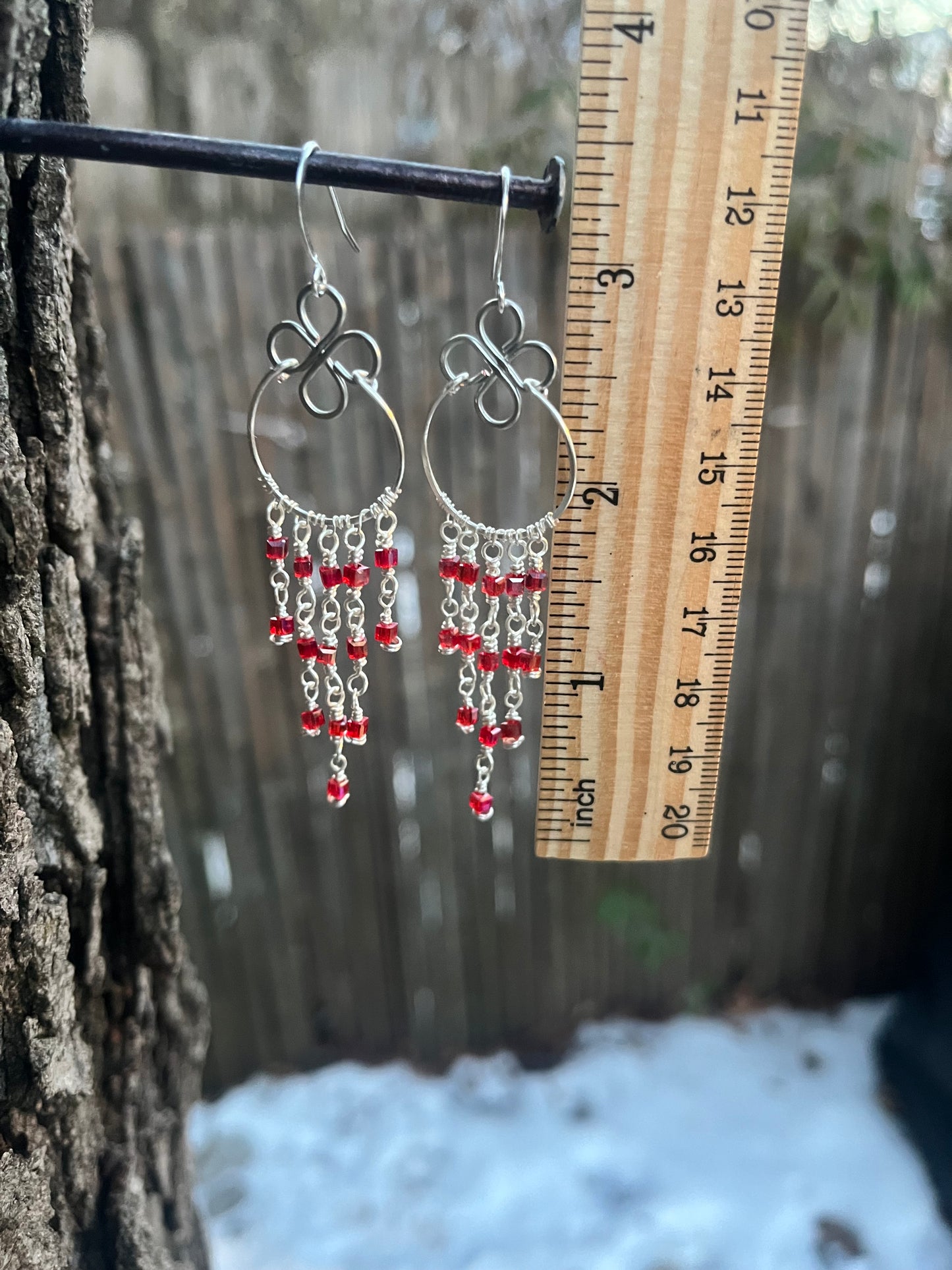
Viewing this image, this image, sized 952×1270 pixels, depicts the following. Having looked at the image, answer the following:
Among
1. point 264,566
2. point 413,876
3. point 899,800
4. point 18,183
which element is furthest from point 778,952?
point 18,183

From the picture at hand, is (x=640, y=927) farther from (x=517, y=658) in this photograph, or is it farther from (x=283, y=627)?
(x=283, y=627)

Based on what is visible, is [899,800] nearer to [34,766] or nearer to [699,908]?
[699,908]

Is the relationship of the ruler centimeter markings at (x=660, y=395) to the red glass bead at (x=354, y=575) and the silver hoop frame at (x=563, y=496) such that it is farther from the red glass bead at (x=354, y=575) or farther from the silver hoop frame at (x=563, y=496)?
the red glass bead at (x=354, y=575)

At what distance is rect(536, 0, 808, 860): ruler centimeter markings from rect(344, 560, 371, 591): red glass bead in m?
0.21

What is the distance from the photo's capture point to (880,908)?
7.57 ft

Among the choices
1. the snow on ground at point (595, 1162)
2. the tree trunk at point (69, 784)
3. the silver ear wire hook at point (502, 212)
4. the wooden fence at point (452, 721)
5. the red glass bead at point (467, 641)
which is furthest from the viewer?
the snow on ground at point (595, 1162)

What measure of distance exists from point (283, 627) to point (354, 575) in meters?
0.11

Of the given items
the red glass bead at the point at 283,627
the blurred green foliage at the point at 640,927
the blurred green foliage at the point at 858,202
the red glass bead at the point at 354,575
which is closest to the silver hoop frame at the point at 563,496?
the red glass bead at the point at 354,575

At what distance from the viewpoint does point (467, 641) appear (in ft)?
3.05

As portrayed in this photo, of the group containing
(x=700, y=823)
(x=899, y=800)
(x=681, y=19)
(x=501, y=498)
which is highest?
(x=681, y=19)

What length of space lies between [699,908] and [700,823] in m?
1.32

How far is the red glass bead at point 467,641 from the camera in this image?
0.93 meters

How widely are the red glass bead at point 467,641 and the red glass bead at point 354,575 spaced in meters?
0.13

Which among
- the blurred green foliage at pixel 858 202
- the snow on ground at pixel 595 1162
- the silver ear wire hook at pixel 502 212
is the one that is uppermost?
the blurred green foliage at pixel 858 202
